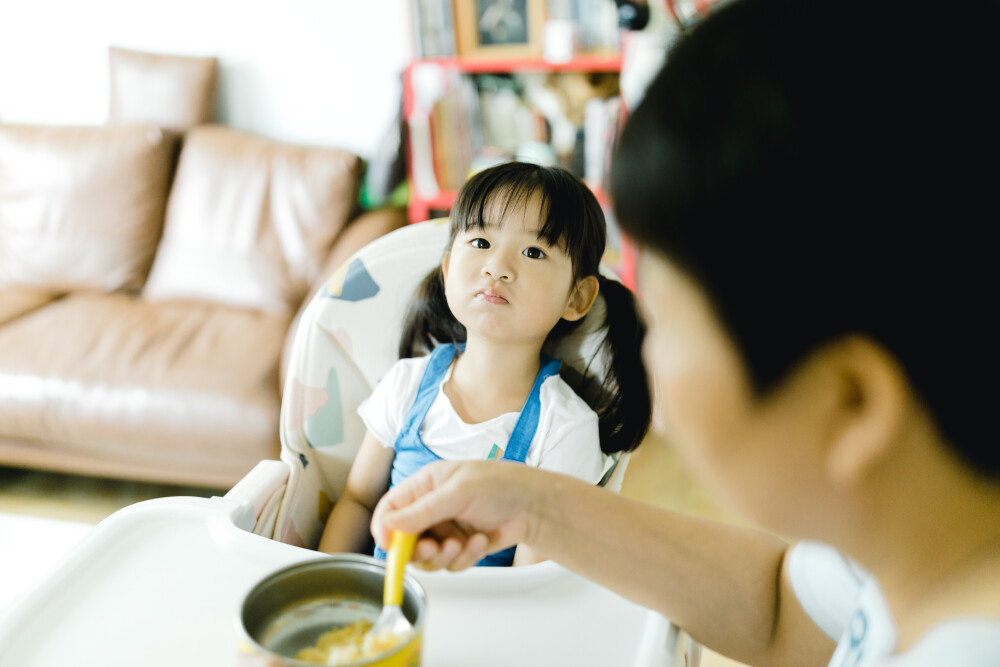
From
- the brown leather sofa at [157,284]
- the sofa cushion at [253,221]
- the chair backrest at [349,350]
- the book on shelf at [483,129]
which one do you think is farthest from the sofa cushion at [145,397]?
the book on shelf at [483,129]

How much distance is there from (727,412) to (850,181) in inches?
5.6

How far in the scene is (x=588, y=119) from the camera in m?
2.58

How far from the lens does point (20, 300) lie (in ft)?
8.09

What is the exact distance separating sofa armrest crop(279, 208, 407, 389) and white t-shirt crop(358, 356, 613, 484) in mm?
1018

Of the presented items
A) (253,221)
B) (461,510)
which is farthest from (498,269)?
(253,221)

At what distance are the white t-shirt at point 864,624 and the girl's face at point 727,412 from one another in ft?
0.29

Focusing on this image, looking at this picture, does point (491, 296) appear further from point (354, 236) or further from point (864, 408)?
point (354, 236)

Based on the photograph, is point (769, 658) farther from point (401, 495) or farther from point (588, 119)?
point (588, 119)

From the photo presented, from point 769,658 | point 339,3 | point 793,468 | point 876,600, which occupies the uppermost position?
point 339,3

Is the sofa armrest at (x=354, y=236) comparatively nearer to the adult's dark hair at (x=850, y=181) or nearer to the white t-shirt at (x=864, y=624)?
the white t-shirt at (x=864, y=624)

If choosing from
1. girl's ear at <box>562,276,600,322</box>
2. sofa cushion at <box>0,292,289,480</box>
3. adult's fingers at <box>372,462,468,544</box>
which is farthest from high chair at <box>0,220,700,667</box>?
sofa cushion at <box>0,292,289,480</box>

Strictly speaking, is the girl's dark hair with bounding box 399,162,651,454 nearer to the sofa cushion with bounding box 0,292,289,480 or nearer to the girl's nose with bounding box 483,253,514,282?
the girl's nose with bounding box 483,253,514,282

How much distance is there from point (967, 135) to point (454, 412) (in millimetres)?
927

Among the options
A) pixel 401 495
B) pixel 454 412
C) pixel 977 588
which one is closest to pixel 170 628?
→ pixel 401 495
